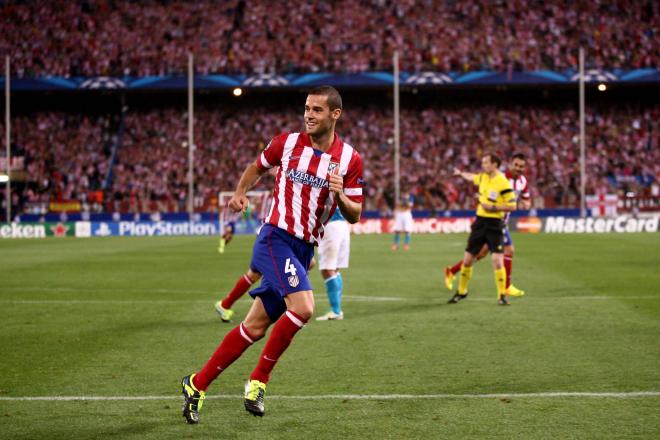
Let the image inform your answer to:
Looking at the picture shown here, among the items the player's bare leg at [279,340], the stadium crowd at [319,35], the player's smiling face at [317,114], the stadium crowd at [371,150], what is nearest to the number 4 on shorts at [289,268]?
the player's bare leg at [279,340]

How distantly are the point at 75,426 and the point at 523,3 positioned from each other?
181 feet

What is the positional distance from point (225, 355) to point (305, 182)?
143 cm

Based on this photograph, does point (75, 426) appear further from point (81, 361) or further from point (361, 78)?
point (361, 78)

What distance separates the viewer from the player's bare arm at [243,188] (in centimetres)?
630

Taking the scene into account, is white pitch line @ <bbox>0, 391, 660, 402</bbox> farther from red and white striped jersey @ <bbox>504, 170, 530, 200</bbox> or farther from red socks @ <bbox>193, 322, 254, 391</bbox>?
red and white striped jersey @ <bbox>504, 170, 530, 200</bbox>

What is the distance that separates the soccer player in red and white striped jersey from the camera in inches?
246

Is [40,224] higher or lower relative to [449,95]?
lower

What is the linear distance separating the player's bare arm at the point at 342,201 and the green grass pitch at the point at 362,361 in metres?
1.50

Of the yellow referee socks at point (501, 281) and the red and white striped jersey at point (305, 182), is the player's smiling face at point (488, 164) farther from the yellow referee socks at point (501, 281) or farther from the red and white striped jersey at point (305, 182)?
the red and white striped jersey at point (305, 182)

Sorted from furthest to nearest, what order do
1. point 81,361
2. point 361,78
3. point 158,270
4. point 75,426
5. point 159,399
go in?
point 361,78 < point 158,270 < point 81,361 < point 159,399 < point 75,426

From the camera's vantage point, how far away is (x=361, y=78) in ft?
171

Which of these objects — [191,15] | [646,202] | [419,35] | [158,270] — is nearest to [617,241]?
[646,202]

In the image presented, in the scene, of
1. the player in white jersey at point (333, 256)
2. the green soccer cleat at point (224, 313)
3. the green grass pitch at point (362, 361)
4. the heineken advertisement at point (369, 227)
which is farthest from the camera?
the heineken advertisement at point (369, 227)

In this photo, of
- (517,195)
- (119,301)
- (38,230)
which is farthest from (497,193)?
(38,230)
